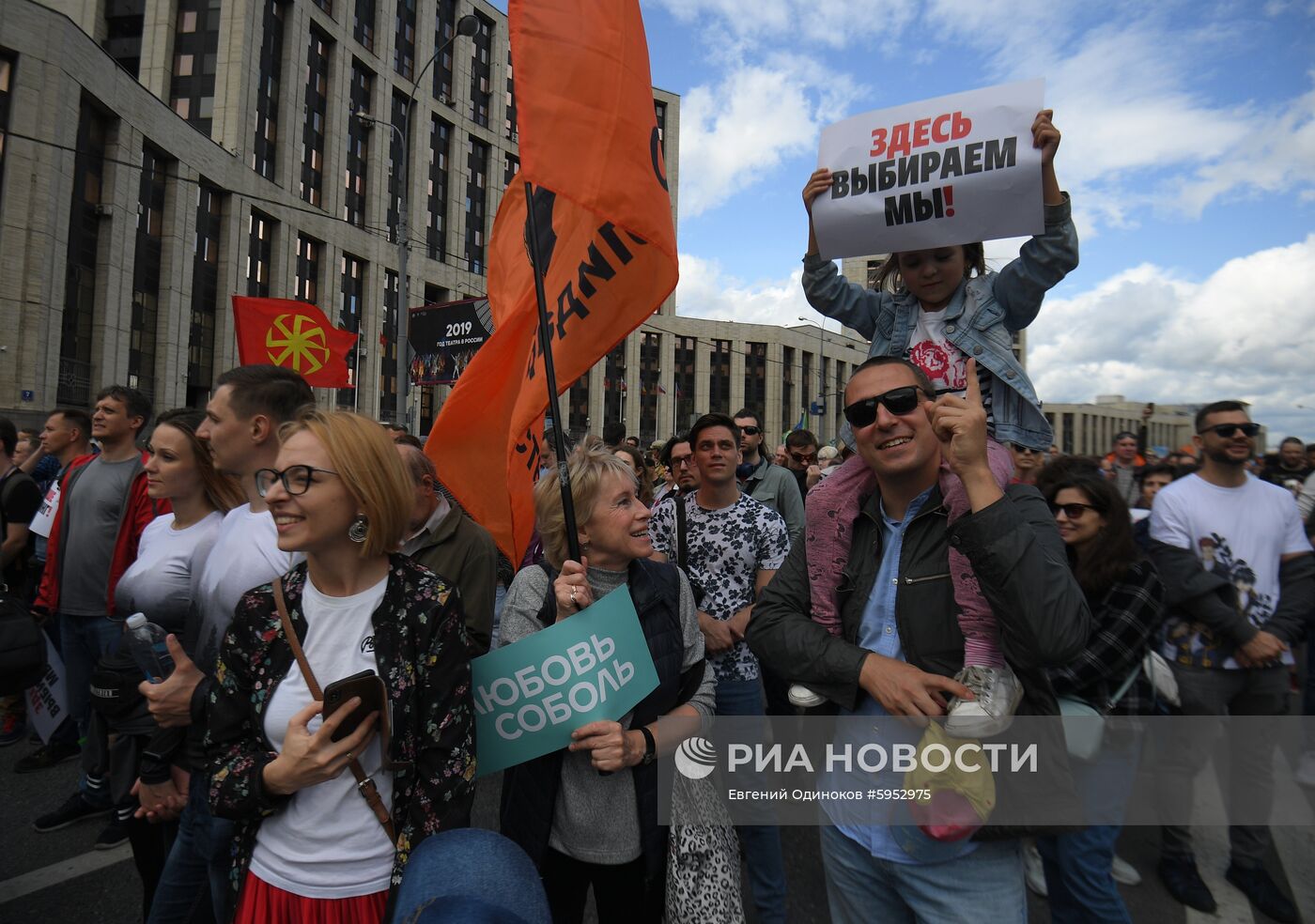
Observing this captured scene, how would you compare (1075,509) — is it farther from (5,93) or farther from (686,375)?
(686,375)

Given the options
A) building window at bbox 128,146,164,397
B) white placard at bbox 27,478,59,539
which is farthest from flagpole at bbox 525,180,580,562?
building window at bbox 128,146,164,397

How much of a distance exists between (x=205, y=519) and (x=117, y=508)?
1812 mm

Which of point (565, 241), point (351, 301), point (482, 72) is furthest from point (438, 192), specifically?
point (565, 241)

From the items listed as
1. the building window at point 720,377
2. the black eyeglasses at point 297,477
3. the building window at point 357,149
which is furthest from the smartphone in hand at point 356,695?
the building window at point 720,377

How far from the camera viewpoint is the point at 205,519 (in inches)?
108

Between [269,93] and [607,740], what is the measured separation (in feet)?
121

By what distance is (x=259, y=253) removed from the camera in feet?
102

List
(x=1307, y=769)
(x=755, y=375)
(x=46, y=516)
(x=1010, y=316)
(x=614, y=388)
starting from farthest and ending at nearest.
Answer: (x=755, y=375) → (x=614, y=388) → (x=46, y=516) → (x=1307, y=769) → (x=1010, y=316)

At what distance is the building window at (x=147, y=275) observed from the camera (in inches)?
985

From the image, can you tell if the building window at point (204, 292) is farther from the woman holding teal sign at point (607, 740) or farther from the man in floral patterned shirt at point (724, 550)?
the woman holding teal sign at point (607, 740)

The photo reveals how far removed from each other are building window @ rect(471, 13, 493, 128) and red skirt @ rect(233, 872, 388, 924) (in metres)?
45.8

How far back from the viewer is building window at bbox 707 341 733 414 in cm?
6762

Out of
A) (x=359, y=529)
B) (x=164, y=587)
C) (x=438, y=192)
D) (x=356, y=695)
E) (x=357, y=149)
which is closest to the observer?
(x=356, y=695)

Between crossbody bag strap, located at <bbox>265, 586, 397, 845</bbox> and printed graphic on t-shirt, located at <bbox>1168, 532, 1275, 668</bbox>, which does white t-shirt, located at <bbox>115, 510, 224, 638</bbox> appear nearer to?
crossbody bag strap, located at <bbox>265, 586, 397, 845</bbox>
